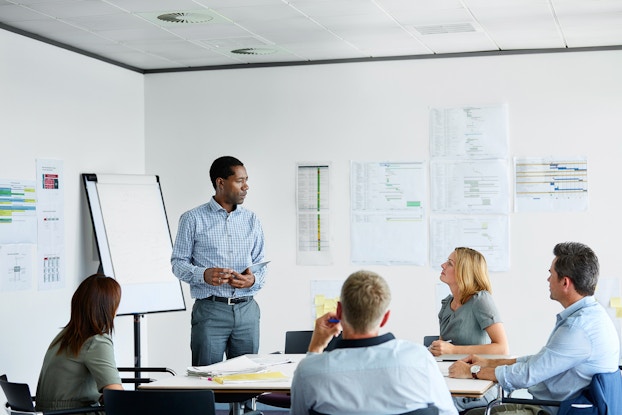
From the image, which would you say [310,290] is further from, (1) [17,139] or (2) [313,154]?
(1) [17,139]

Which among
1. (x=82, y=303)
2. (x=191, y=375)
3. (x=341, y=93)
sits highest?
(x=341, y=93)

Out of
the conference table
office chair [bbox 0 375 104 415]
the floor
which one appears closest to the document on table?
the conference table

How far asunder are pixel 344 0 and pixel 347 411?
10.2 feet

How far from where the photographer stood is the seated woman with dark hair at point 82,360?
4.04 meters

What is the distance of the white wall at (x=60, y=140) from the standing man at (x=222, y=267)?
1.31 m

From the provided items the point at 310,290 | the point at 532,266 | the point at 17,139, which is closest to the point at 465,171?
the point at 532,266

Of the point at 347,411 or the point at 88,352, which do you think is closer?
the point at 347,411

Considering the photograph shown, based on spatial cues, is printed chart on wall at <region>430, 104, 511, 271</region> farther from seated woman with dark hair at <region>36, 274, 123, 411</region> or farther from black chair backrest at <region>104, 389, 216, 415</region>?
black chair backrest at <region>104, 389, 216, 415</region>

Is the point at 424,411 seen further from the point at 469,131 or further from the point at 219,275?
the point at 469,131

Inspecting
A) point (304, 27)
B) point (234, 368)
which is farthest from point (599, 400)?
point (304, 27)

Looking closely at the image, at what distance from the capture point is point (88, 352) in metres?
4.04

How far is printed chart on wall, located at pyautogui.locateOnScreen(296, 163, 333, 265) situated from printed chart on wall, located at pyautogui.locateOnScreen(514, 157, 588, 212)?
1.54 m

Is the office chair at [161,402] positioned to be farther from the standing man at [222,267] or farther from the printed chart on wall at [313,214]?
the printed chart on wall at [313,214]

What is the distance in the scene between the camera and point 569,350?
3766 mm
